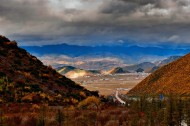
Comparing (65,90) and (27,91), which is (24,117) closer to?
(27,91)

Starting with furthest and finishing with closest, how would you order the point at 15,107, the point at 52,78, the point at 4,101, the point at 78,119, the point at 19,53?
the point at 19,53 → the point at 52,78 → the point at 4,101 → the point at 15,107 → the point at 78,119

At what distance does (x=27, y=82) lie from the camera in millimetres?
46062

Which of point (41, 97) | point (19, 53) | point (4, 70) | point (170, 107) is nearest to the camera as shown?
point (41, 97)

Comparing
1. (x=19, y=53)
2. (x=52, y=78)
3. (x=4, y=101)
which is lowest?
(x=4, y=101)

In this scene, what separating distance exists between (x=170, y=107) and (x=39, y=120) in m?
54.2

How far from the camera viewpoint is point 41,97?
41.7 meters

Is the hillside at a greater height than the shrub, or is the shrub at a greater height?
the hillside

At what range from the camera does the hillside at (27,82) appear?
41.0 m

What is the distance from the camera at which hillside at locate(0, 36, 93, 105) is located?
134 ft

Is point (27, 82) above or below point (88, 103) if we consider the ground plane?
above

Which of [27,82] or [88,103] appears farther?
[27,82]

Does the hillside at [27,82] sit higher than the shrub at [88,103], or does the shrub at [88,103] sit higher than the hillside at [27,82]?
the hillside at [27,82]

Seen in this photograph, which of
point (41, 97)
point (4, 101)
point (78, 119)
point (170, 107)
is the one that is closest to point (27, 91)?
point (41, 97)

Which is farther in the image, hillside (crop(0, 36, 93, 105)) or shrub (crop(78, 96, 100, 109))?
shrub (crop(78, 96, 100, 109))
